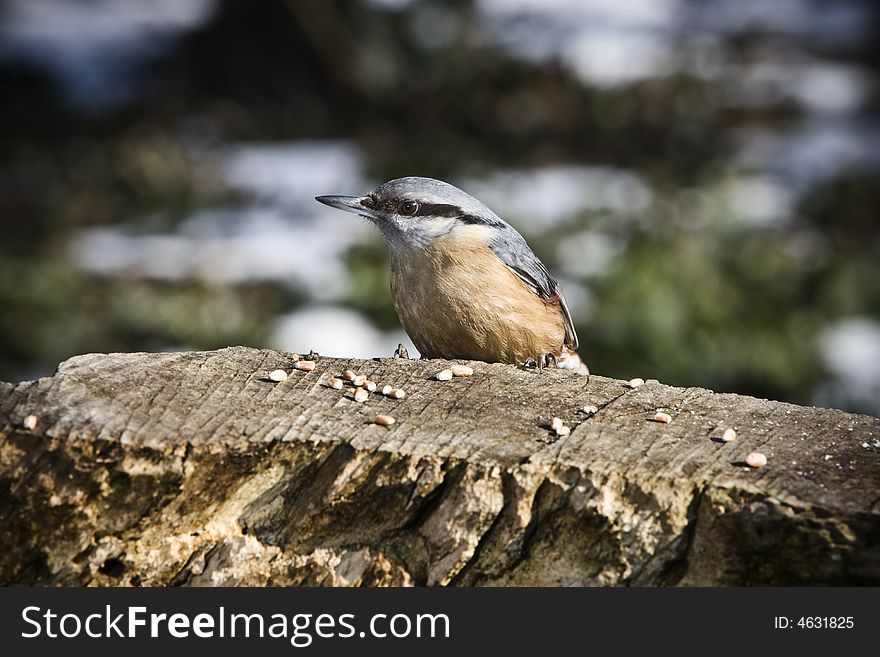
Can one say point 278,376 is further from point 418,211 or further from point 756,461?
point 756,461

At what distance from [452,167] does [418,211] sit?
3615 mm

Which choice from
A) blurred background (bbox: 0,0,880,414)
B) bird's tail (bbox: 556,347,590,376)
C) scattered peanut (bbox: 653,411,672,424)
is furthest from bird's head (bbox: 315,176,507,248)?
blurred background (bbox: 0,0,880,414)

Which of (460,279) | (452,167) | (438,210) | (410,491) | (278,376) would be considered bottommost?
(410,491)

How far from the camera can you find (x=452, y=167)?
305 inches

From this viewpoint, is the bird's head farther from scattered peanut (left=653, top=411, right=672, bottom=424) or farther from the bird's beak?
scattered peanut (left=653, top=411, right=672, bottom=424)

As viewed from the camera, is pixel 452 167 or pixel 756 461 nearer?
pixel 756 461

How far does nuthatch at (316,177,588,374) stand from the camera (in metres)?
4.00

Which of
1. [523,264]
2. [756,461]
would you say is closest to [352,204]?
[523,264]

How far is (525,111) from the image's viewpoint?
27.4ft

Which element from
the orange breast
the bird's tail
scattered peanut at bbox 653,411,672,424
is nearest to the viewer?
scattered peanut at bbox 653,411,672,424

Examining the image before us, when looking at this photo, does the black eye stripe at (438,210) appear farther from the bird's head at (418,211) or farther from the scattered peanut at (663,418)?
the scattered peanut at (663,418)

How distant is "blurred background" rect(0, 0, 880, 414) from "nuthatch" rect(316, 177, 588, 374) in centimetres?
200

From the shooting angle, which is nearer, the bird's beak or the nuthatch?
the nuthatch

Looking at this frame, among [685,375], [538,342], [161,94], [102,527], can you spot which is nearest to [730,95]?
[685,375]
